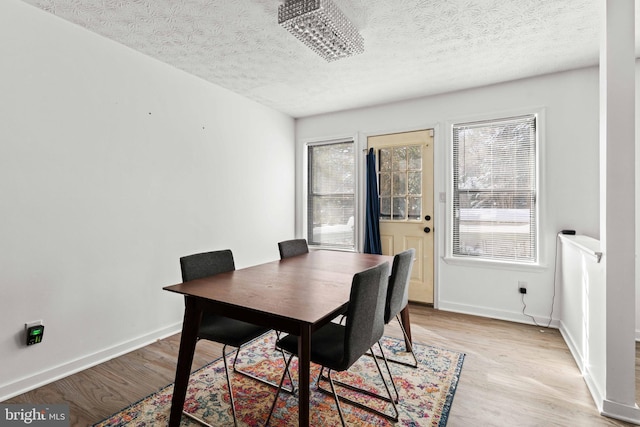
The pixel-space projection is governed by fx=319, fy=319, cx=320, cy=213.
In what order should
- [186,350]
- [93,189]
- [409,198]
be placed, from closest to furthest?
[186,350] < [93,189] < [409,198]

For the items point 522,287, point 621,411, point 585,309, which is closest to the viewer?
point 621,411

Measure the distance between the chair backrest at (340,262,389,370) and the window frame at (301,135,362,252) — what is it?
2.79m

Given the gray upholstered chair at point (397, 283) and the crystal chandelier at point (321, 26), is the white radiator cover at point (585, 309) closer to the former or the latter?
the gray upholstered chair at point (397, 283)

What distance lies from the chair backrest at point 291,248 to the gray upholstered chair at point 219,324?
549mm

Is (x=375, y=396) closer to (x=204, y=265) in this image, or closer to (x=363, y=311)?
(x=363, y=311)

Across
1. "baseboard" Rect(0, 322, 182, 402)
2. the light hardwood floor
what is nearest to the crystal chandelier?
the light hardwood floor

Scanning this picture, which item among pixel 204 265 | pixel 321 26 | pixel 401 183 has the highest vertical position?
pixel 321 26

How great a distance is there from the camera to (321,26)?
2.25 m

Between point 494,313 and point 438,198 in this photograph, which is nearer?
point 494,313

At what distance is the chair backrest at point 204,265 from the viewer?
2102mm

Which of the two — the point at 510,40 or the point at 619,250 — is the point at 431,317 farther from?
the point at 510,40

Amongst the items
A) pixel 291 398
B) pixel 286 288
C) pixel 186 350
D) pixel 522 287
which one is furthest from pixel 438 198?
pixel 186 350

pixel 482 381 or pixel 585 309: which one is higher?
pixel 585 309

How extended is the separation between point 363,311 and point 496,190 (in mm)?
2857
